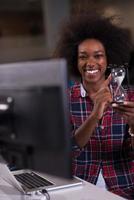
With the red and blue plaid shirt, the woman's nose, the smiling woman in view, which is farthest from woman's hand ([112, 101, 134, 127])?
the woman's nose

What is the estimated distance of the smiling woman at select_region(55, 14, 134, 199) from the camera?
1512mm

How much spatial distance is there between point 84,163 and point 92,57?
1.45 ft

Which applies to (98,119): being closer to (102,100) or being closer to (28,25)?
(102,100)

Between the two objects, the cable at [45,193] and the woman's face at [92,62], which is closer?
the cable at [45,193]

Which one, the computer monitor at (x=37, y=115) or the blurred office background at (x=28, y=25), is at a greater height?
the blurred office background at (x=28, y=25)

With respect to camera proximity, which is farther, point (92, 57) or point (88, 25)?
point (88, 25)

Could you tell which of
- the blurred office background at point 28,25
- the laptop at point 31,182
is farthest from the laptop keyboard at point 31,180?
the blurred office background at point 28,25

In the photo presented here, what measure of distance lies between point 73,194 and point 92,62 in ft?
2.10

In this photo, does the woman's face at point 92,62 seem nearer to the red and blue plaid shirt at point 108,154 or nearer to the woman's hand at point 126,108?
the red and blue plaid shirt at point 108,154

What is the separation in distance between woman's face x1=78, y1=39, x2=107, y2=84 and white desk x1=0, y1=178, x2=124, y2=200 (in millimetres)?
542

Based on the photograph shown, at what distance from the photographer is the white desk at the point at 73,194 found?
118 cm

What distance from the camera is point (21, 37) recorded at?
4.33 metres

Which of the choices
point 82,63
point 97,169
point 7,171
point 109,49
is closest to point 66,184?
point 7,171

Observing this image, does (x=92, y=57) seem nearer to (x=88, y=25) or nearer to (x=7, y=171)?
(x=88, y=25)
